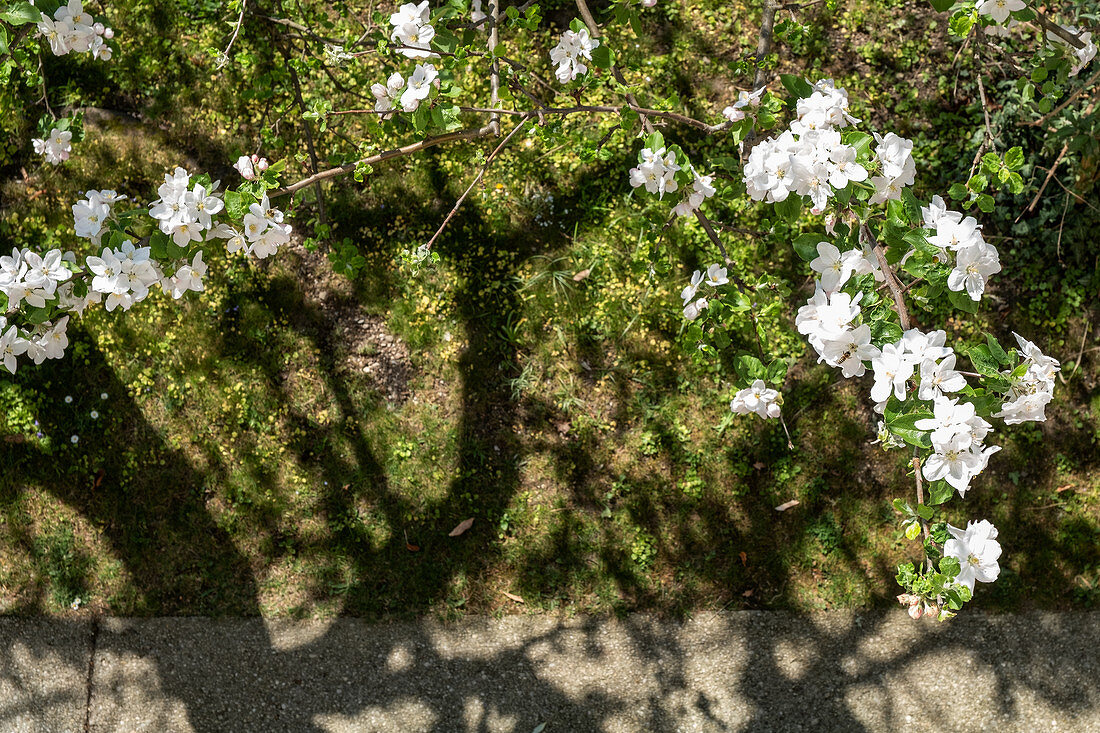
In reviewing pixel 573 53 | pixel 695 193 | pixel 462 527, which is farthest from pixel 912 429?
pixel 462 527

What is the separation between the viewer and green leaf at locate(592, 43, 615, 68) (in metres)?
2.36

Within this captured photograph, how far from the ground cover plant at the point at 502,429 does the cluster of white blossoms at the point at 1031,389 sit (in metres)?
1.91

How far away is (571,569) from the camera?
148 inches

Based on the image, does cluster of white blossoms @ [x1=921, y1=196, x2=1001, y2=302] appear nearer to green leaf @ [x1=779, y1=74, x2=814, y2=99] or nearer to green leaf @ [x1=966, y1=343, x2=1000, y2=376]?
green leaf @ [x1=966, y1=343, x2=1000, y2=376]

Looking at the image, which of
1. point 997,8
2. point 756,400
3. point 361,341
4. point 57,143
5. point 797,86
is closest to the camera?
point 997,8

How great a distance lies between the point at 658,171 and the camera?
229 centimetres

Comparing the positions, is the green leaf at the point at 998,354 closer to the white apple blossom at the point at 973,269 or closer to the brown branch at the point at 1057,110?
the white apple blossom at the point at 973,269

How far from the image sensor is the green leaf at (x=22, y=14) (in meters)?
→ 2.06

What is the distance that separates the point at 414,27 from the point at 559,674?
2.92 metres

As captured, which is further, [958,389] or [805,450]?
[805,450]

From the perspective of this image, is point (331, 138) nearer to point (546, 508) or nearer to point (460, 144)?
point (460, 144)

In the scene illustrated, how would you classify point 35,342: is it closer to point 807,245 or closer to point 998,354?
point 807,245

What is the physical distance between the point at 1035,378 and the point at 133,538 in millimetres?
3846

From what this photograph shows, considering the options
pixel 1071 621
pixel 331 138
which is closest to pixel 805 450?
pixel 1071 621
